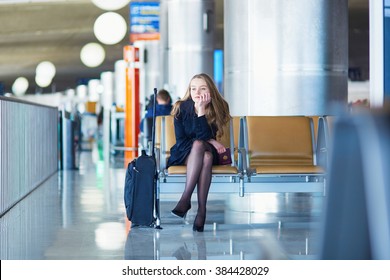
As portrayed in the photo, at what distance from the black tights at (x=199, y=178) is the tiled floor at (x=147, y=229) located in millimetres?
195

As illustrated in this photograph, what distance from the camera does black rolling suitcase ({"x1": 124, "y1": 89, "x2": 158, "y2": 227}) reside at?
20.9ft

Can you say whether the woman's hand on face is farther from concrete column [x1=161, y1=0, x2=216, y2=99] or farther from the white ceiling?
the white ceiling

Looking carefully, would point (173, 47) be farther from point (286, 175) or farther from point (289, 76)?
point (286, 175)

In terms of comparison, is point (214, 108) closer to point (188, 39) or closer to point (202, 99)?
point (202, 99)

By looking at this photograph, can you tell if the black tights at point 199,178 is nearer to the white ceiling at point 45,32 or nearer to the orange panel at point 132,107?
the orange panel at point 132,107

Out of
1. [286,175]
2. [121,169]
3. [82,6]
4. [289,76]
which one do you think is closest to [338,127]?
[286,175]

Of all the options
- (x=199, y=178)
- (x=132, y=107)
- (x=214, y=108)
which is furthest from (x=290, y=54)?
(x=132, y=107)

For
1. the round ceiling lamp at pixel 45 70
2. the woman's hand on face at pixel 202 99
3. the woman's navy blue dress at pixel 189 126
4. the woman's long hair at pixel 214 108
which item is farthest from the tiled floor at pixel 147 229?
the round ceiling lamp at pixel 45 70

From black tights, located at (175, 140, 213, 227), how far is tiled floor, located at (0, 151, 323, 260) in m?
0.20

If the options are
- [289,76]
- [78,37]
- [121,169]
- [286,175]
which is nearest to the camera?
[286,175]

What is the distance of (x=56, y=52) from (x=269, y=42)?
1236 inches

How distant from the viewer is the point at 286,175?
6.47 m

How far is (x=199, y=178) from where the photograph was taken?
20.7 feet

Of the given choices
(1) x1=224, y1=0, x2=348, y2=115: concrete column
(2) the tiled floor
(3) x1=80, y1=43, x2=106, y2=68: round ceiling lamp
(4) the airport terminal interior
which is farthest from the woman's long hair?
(3) x1=80, y1=43, x2=106, y2=68: round ceiling lamp
